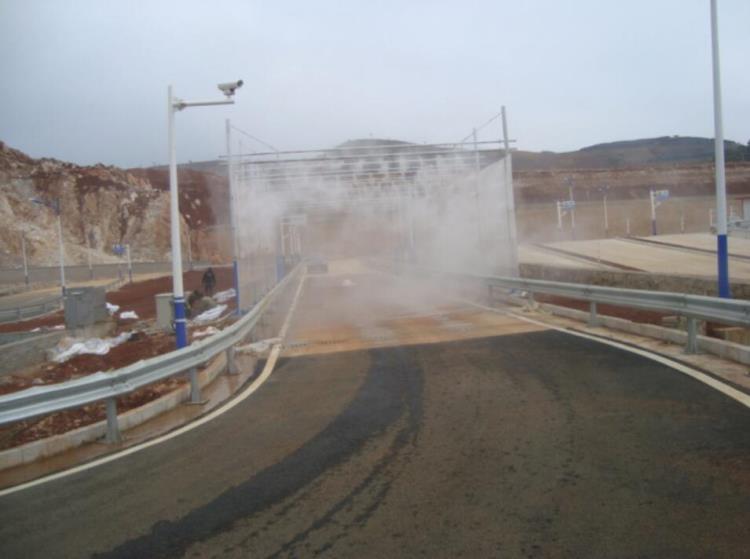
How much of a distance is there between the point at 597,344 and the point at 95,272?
57111 mm

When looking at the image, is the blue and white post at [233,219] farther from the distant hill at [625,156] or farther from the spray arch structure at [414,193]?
the distant hill at [625,156]

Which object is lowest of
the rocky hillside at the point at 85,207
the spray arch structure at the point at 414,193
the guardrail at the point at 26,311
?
the guardrail at the point at 26,311

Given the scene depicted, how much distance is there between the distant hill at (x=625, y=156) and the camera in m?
150

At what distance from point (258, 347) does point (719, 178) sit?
8.66 m

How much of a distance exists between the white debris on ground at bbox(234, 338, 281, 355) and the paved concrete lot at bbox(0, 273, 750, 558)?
4.33m

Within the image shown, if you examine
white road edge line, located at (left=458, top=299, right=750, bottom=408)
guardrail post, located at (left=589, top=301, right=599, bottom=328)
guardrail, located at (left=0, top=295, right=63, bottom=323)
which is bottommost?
guardrail, located at (left=0, top=295, right=63, bottom=323)

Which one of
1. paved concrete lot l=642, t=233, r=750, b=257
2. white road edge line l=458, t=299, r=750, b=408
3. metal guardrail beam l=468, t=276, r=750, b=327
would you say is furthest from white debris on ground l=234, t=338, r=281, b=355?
paved concrete lot l=642, t=233, r=750, b=257

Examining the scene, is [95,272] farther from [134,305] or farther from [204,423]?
[204,423]

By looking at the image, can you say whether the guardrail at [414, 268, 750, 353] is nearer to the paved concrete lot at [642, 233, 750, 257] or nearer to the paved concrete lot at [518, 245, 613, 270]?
the paved concrete lot at [518, 245, 613, 270]

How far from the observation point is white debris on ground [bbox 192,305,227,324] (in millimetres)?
21828

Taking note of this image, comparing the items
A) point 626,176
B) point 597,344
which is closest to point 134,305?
point 597,344

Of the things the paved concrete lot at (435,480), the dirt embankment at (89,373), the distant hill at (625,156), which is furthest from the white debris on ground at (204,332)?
the distant hill at (625,156)

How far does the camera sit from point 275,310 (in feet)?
66.8

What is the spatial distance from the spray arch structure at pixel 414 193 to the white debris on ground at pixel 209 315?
209 cm
